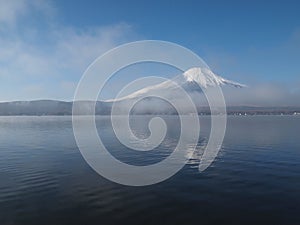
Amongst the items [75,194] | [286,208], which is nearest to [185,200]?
[286,208]

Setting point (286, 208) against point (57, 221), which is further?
point (286, 208)

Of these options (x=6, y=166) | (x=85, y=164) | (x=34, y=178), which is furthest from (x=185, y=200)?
(x=6, y=166)

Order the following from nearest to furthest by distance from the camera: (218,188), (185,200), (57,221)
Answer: (57,221) → (185,200) → (218,188)

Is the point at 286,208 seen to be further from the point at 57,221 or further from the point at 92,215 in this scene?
the point at 57,221

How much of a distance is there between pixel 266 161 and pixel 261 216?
807 inches

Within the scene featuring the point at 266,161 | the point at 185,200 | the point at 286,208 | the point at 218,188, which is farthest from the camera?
the point at 266,161

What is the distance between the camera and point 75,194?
23.6 metres

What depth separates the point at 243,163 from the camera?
3694 cm

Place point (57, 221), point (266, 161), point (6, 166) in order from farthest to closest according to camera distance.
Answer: point (266, 161) < point (6, 166) < point (57, 221)

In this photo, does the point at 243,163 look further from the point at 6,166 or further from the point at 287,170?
the point at 6,166

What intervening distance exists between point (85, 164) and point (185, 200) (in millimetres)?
18132

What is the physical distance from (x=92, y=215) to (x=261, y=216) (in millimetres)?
11050

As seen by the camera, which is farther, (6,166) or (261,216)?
(6,166)

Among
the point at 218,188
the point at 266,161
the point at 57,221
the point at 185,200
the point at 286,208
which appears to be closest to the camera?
the point at 57,221
